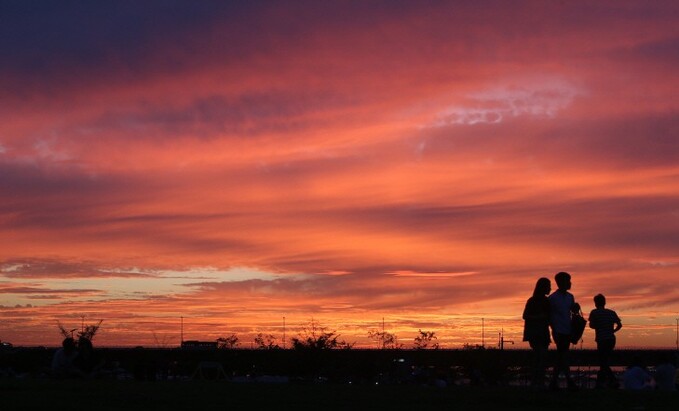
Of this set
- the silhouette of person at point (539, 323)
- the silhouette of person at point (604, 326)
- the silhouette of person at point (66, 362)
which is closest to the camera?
the silhouette of person at point (539, 323)

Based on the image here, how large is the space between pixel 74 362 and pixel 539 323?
13.5 meters

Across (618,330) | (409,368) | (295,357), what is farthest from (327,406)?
(295,357)

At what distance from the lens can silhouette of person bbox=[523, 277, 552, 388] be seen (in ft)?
61.6

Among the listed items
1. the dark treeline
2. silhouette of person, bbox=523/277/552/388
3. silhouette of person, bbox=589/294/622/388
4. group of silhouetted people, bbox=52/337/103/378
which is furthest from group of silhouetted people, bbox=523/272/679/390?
the dark treeline

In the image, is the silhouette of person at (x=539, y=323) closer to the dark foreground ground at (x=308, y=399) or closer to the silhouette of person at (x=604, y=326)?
the dark foreground ground at (x=308, y=399)

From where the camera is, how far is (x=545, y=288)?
61.6ft

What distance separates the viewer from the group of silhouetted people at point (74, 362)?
26.3m

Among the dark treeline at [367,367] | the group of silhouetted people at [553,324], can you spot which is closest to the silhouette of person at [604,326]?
the group of silhouetted people at [553,324]

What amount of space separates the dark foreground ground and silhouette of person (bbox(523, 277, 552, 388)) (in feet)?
2.20

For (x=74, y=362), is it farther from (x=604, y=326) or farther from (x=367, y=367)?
(x=367, y=367)

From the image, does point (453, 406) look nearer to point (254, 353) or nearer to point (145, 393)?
point (145, 393)

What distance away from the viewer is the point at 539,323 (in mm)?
18766

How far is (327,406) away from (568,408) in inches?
145

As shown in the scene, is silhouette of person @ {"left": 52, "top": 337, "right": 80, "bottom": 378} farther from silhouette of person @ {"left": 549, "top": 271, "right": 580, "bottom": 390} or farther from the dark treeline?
silhouette of person @ {"left": 549, "top": 271, "right": 580, "bottom": 390}
